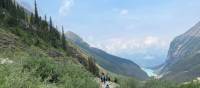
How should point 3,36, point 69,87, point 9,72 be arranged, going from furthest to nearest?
1. point 3,36
2. point 69,87
3. point 9,72

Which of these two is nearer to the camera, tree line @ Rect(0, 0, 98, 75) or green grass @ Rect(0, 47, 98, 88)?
green grass @ Rect(0, 47, 98, 88)

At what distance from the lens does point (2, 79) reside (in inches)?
723

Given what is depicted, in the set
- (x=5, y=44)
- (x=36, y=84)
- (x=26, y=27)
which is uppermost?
(x=26, y=27)

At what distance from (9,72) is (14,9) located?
11128cm

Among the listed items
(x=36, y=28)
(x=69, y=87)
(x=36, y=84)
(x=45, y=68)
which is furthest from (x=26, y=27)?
(x=36, y=84)

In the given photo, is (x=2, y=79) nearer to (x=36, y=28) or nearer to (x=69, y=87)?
(x=69, y=87)

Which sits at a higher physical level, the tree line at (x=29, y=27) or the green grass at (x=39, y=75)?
the tree line at (x=29, y=27)

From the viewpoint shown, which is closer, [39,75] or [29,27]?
[39,75]

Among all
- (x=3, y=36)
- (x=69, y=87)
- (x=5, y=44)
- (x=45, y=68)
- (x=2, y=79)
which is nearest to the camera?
(x=2, y=79)

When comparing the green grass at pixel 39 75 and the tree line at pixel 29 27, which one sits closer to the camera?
the green grass at pixel 39 75

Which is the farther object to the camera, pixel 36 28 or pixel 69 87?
pixel 36 28

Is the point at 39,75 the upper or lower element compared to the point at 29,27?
lower

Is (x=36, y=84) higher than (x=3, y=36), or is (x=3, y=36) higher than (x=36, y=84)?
(x=3, y=36)

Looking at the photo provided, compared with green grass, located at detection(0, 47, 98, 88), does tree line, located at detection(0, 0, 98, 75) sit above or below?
above
